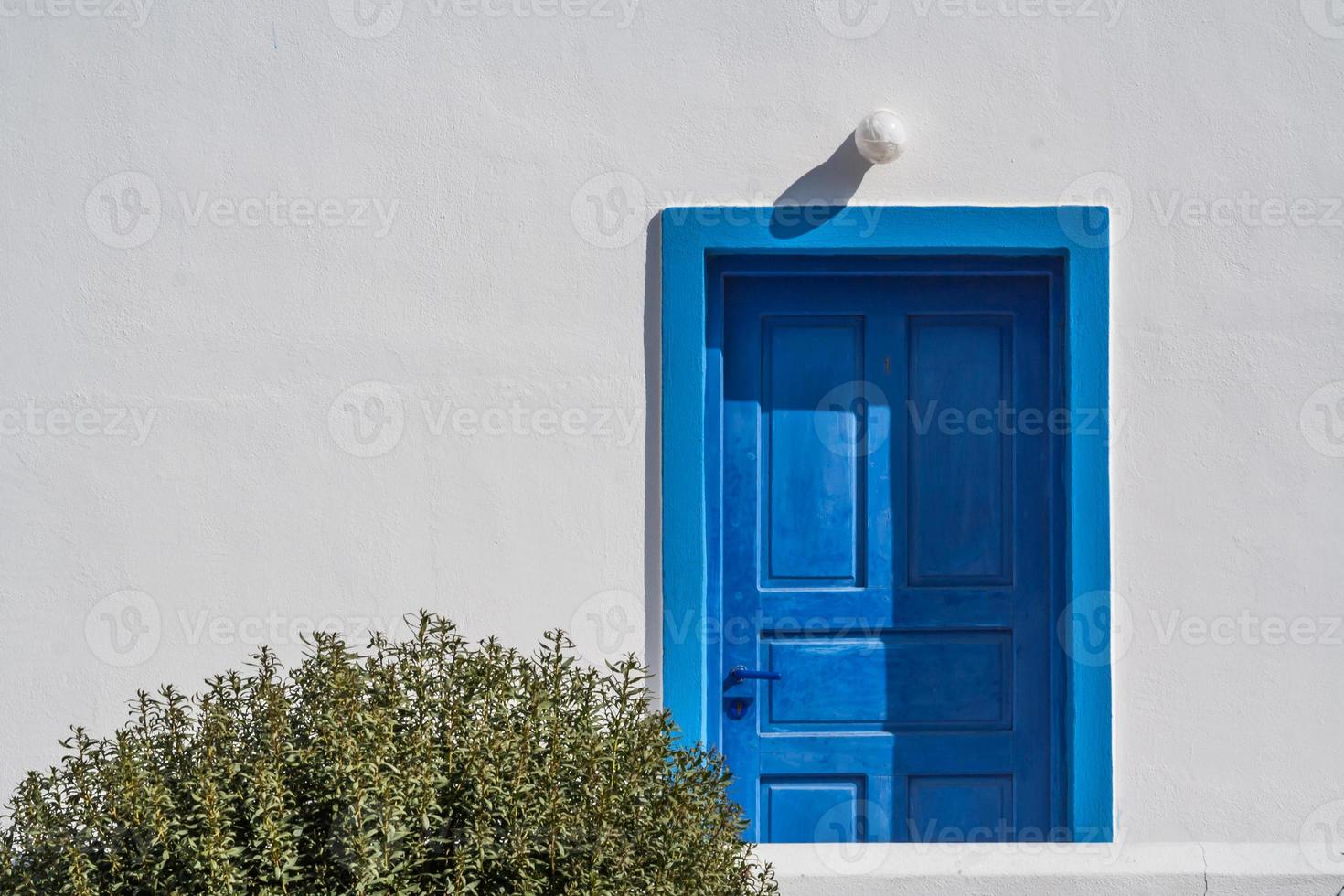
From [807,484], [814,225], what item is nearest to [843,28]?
[814,225]

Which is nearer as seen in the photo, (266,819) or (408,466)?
(266,819)

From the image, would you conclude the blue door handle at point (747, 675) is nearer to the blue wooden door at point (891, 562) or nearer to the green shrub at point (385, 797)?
the blue wooden door at point (891, 562)

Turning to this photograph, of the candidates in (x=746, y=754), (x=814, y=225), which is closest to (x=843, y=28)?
(x=814, y=225)

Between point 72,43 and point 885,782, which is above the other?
point 72,43

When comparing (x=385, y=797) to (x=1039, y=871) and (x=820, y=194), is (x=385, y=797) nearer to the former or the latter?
(x=1039, y=871)

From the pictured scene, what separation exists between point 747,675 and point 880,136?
5.49 feet

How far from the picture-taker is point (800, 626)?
13.0 ft

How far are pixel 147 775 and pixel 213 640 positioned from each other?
5.08 feet

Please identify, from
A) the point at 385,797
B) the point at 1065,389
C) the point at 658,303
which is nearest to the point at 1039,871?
the point at 1065,389

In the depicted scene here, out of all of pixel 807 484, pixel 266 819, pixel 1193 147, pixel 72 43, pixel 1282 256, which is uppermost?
pixel 72 43

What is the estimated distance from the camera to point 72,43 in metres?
3.87

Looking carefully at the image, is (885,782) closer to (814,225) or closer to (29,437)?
(814,225)

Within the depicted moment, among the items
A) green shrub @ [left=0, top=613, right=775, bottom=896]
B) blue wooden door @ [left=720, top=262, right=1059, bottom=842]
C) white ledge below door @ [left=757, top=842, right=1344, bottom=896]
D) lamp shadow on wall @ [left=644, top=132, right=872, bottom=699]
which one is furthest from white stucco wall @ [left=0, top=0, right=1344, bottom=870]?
green shrub @ [left=0, top=613, right=775, bottom=896]

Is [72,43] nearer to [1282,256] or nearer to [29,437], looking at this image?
[29,437]
